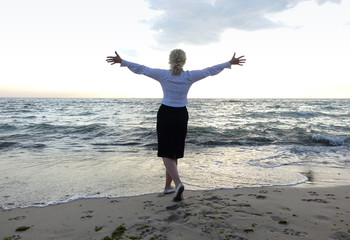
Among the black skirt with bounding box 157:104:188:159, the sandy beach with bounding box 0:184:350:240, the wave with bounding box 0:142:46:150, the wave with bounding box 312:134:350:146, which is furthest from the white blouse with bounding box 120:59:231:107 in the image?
the wave with bounding box 312:134:350:146

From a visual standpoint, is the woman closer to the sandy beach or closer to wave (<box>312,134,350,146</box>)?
the sandy beach

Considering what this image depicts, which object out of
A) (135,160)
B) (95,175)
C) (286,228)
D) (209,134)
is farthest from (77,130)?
(286,228)

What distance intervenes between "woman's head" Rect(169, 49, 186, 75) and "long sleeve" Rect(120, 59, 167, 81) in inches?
5.4

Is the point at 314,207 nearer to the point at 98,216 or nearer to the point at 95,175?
the point at 98,216

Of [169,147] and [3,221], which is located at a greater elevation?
[169,147]

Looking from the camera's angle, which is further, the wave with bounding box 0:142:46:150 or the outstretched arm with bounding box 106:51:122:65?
the wave with bounding box 0:142:46:150

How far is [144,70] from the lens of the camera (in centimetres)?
344

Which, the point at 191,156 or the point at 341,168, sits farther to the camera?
the point at 191,156

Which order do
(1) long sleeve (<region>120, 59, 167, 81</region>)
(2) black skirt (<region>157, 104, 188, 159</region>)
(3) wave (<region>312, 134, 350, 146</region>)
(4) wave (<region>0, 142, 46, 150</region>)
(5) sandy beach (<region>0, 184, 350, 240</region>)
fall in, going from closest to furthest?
(5) sandy beach (<region>0, 184, 350, 240</region>), (1) long sleeve (<region>120, 59, 167, 81</region>), (2) black skirt (<region>157, 104, 188, 159</region>), (4) wave (<region>0, 142, 46, 150</region>), (3) wave (<region>312, 134, 350, 146</region>)

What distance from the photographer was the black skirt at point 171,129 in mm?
3564

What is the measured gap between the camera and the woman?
3.46 meters

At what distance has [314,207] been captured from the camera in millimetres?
3428

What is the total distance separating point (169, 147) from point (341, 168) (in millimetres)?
4828

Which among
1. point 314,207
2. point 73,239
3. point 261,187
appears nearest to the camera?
point 73,239
